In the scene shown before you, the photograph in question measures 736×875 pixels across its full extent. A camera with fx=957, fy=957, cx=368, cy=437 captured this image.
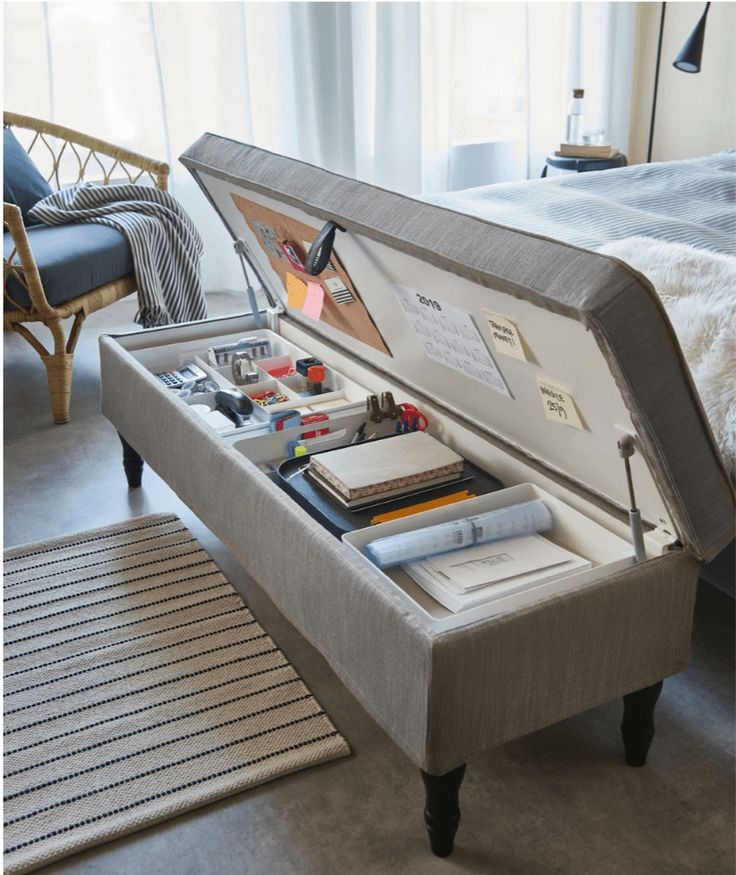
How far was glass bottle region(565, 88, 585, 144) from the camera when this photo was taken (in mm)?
3441

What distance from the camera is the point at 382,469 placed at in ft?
5.04

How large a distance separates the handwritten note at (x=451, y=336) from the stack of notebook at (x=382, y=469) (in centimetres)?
15

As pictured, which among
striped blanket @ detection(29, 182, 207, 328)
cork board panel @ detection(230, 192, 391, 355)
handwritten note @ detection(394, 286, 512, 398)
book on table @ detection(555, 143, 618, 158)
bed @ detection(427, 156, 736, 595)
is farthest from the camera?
book on table @ detection(555, 143, 618, 158)

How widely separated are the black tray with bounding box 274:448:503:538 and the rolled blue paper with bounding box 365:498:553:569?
0.11 m

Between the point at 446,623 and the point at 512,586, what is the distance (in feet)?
0.67

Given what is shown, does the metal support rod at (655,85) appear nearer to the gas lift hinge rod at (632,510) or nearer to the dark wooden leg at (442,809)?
the gas lift hinge rod at (632,510)

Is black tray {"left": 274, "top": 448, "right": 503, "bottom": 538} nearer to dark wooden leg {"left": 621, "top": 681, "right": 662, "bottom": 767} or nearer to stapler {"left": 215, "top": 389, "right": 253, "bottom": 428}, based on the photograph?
stapler {"left": 215, "top": 389, "right": 253, "bottom": 428}

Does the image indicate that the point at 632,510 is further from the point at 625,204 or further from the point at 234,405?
the point at 625,204

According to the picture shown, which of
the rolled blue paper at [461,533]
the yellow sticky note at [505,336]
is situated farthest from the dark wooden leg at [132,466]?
the yellow sticky note at [505,336]

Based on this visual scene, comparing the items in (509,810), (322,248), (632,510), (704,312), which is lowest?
(509,810)

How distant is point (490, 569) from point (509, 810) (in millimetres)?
322

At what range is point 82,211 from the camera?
2.89 meters

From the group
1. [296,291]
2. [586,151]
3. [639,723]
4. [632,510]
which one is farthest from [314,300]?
[586,151]

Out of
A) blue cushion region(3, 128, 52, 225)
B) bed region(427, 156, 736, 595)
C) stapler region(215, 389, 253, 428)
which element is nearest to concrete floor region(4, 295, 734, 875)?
bed region(427, 156, 736, 595)
